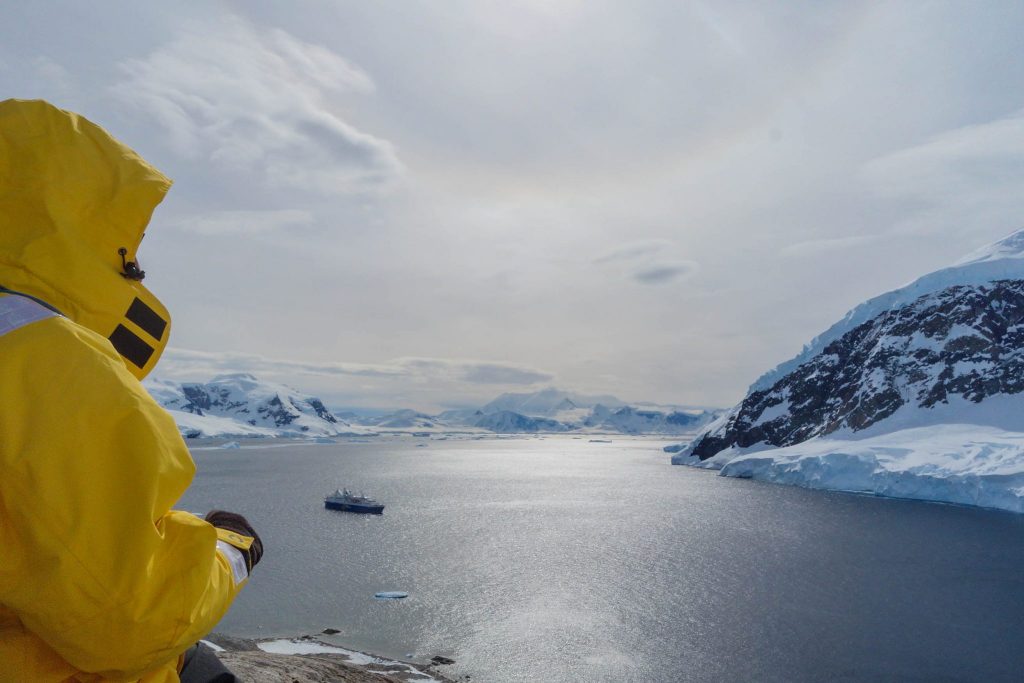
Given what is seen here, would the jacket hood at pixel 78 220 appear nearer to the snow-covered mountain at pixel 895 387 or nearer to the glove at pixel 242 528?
the glove at pixel 242 528

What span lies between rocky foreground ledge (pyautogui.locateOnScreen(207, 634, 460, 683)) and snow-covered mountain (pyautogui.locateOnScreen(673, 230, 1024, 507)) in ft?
234

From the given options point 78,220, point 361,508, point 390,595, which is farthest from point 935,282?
point 78,220

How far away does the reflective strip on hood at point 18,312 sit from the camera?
1.80 meters

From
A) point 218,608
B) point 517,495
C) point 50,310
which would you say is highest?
point 50,310

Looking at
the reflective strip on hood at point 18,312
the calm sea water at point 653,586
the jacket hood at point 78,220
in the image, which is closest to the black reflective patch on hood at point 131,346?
the jacket hood at point 78,220

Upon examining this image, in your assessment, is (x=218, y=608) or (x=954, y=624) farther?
(x=954, y=624)

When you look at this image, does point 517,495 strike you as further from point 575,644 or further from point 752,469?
point 575,644

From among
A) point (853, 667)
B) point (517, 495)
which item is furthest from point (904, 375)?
point (853, 667)

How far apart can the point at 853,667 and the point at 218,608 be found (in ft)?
99.3

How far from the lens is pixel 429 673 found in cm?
2236

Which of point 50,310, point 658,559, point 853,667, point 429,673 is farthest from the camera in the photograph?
point 658,559

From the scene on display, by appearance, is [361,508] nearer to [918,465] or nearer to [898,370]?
[918,465]

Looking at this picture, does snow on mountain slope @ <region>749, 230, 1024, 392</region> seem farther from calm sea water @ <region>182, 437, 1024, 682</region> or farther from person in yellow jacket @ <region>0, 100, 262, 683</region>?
person in yellow jacket @ <region>0, 100, 262, 683</region>

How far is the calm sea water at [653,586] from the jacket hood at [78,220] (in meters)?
25.3
